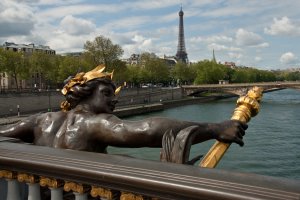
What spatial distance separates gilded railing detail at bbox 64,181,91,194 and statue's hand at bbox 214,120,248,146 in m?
0.54

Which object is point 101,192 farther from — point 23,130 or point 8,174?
point 23,130

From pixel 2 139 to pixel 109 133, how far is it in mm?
537

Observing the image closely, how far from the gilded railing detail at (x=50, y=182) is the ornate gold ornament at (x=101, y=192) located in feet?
0.61

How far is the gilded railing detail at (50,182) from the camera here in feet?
5.49

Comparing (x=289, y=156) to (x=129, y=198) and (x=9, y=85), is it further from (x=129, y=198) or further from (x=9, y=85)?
(x=9, y=85)

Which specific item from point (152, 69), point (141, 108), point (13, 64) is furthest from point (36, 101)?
point (152, 69)

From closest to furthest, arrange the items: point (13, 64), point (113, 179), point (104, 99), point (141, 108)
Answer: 1. point (113, 179)
2. point (104, 99)
3. point (141, 108)
4. point (13, 64)

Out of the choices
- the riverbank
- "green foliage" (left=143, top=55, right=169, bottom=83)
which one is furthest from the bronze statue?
"green foliage" (left=143, top=55, right=169, bottom=83)

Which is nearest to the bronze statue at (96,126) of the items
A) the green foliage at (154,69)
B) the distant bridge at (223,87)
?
the distant bridge at (223,87)

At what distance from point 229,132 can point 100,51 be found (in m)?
38.1

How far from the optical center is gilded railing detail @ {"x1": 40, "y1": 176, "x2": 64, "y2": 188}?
5.49ft

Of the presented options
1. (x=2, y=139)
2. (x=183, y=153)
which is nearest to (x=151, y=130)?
(x=183, y=153)

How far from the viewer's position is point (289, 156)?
1511 cm

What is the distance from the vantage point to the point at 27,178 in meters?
1.77
